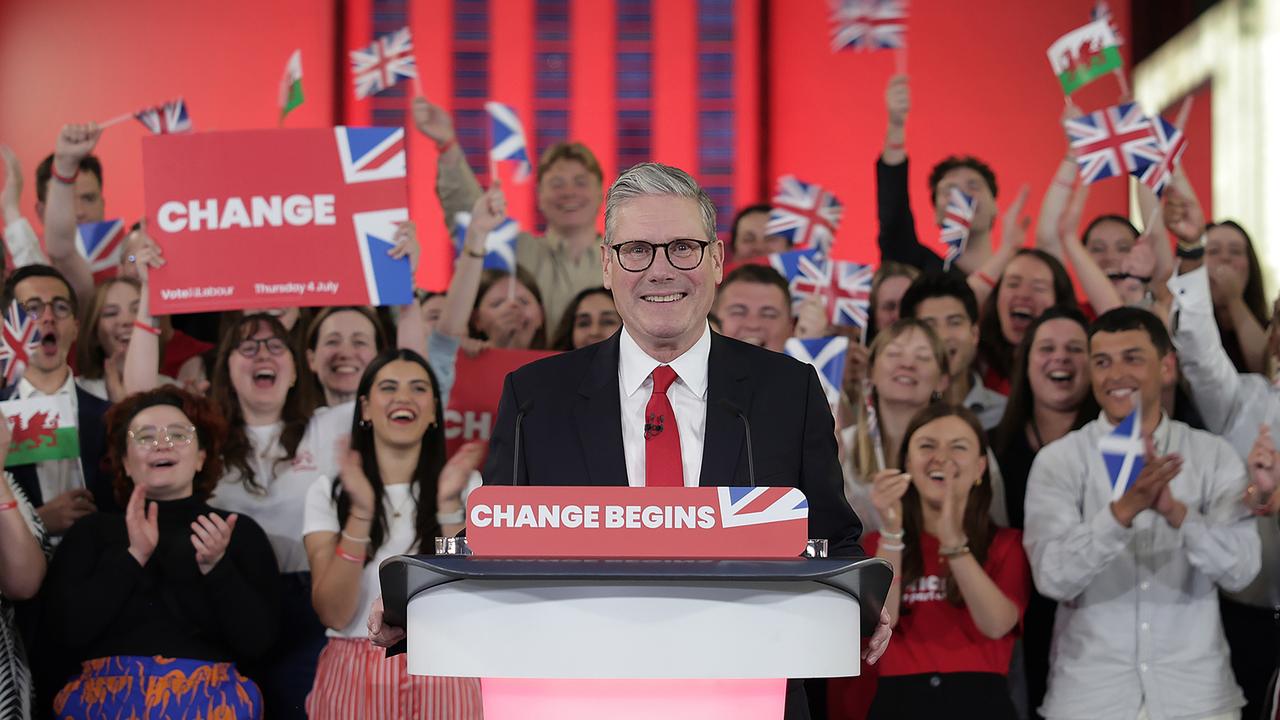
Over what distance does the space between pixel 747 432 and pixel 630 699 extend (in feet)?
1.64

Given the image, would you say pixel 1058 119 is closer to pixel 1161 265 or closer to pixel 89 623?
pixel 1161 265

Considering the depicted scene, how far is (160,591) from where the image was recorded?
3.37 meters

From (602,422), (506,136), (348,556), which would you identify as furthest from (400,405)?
(602,422)

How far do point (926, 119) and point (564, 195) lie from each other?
11.1 feet

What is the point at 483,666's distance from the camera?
137 cm

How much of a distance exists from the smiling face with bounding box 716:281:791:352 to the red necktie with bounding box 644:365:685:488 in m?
2.16

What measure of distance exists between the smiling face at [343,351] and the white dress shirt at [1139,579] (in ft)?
6.34

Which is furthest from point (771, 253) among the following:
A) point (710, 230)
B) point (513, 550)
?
point (513, 550)

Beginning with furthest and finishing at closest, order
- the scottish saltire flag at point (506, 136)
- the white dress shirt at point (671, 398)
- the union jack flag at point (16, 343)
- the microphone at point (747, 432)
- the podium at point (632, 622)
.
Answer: the scottish saltire flag at point (506, 136) < the union jack flag at point (16, 343) < the white dress shirt at point (671, 398) < the microphone at point (747, 432) < the podium at point (632, 622)

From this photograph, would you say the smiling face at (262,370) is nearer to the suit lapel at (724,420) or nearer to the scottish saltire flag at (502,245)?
the scottish saltire flag at (502,245)

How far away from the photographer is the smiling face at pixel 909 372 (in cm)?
389

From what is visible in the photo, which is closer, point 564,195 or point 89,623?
point 89,623

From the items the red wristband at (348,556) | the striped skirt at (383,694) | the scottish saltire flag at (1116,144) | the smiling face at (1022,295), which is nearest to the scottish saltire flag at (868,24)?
the scottish saltire flag at (1116,144)

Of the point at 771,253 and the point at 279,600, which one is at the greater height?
the point at 771,253
